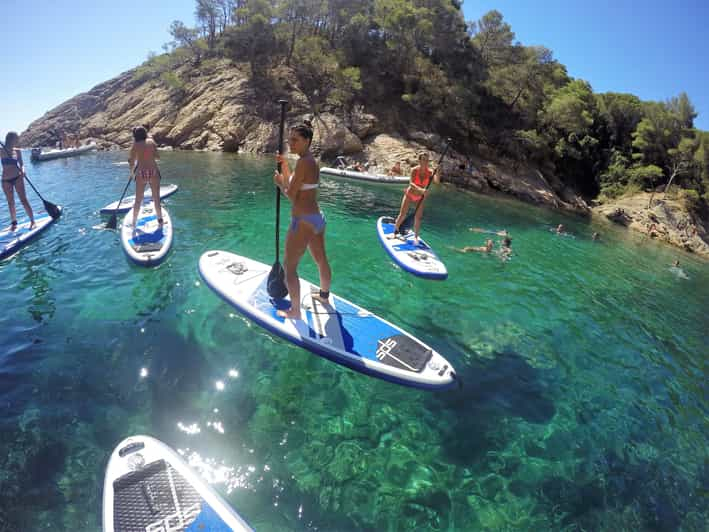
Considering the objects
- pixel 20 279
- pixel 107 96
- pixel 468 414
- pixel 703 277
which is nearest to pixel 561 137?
pixel 703 277

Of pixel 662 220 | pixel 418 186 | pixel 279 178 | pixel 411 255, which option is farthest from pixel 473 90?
pixel 279 178

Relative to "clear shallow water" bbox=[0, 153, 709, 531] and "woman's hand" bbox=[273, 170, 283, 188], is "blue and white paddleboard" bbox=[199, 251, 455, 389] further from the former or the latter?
"woman's hand" bbox=[273, 170, 283, 188]

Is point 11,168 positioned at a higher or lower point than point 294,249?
higher

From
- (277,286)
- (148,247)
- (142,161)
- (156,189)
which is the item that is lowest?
(148,247)

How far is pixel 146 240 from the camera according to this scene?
306 inches

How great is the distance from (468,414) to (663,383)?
4.78 m

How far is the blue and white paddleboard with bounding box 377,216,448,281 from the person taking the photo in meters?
7.40

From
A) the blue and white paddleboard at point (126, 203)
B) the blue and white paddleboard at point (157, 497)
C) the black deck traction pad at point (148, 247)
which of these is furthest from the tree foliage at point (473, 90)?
the blue and white paddleboard at point (157, 497)

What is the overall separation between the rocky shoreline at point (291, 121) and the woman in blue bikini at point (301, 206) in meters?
26.8

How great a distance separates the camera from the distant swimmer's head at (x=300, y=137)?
13.1 feet

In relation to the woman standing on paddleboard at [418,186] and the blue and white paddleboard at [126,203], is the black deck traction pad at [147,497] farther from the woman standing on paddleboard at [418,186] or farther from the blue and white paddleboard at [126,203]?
the blue and white paddleboard at [126,203]

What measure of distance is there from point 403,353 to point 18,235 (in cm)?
1020

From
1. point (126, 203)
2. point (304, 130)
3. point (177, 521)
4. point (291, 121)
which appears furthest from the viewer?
point (291, 121)

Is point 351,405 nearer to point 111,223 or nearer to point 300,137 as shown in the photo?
point 300,137
